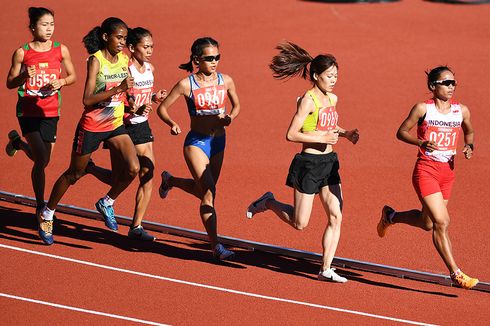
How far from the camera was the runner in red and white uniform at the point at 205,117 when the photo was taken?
33.2 feet

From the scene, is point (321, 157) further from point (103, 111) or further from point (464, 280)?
point (103, 111)

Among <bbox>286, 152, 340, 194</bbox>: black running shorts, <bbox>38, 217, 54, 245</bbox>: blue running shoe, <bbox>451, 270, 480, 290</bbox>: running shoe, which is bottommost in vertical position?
<bbox>38, 217, 54, 245</bbox>: blue running shoe

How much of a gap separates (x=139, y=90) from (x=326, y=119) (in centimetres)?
213

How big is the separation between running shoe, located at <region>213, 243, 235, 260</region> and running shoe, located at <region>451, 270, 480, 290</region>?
2.20 metres

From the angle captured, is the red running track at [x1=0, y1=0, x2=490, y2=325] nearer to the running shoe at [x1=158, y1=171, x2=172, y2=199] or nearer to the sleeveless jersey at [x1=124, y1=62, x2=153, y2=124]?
the running shoe at [x1=158, y1=171, x2=172, y2=199]

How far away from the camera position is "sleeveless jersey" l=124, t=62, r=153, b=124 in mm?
10656

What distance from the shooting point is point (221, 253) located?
10172 mm

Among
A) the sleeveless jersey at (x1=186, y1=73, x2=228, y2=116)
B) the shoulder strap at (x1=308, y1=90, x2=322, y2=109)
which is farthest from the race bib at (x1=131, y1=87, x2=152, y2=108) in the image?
the shoulder strap at (x1=308, y1=90, x2=322, y2=109)

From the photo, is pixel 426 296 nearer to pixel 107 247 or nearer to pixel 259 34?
pixel 107 247

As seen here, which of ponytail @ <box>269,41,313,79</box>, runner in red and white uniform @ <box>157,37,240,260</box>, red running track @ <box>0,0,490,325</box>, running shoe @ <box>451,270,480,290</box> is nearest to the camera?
red running track @ <box>0,0,490,325</box>

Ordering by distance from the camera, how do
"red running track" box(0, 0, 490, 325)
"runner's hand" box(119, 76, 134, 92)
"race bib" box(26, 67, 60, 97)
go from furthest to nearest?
"race bib" box(26, 67, 60, 97) < "runner's hand" box(119, 76, 134, 92) < "red running track" box(0, 0, 490, 325)

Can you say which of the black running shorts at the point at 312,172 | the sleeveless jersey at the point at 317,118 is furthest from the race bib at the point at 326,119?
the black running shorts at the point at 312,172

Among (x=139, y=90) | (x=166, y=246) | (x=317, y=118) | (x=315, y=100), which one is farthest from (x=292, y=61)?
(x=166, y=246)

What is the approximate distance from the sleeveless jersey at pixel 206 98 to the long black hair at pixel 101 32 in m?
0.91
